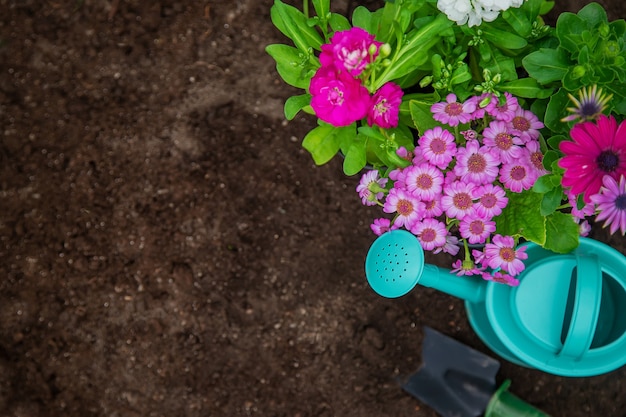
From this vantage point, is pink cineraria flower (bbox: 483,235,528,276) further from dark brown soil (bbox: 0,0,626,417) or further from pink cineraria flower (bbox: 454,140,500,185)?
dark brown soil (bbox: 0,0,626,417)

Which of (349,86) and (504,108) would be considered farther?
(504,108)

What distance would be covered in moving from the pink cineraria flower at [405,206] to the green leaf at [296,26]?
31 centimetres

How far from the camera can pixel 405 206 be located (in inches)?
40.6

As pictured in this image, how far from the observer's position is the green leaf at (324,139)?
1.15m

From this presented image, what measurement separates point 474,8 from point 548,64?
6.5 inches

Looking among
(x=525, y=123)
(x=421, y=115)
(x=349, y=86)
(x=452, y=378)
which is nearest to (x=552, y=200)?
(x=525, y=123)

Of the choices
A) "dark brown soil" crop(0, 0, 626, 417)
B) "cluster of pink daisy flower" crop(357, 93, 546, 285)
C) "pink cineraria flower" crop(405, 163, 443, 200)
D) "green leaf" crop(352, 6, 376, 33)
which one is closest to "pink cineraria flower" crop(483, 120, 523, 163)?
"cluster of pink daisy flower" crop(357, 93, 546, 285)

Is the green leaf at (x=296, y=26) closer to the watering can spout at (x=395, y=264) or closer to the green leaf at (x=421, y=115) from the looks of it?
the green leaf at (x=421, y=115)

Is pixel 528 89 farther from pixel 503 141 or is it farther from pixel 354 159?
pixel 354 159

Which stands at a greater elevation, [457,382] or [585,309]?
[585,309]

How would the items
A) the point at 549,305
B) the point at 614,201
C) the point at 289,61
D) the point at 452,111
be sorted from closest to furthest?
the point at 614,201, the point at 452,111, the point at 289,61, the point at 549,305

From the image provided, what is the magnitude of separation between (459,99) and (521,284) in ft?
1.46

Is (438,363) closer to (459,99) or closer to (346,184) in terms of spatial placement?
(346,184)

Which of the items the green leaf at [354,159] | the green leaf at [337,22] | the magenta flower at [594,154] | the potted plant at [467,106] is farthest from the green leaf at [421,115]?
the magenta flower at [594,154]
